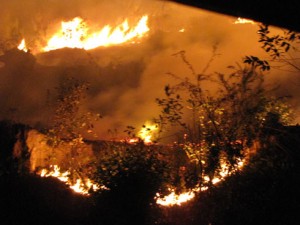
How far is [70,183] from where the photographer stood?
9406mm

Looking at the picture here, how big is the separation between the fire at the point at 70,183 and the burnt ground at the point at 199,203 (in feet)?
0.93

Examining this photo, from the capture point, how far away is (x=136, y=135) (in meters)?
9.48

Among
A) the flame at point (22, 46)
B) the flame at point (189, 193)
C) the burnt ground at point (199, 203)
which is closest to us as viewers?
the burnt ground at point (199, 203)

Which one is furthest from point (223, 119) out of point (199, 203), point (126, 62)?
point (126, 62)

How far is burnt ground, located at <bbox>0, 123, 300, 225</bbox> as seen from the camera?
692cm

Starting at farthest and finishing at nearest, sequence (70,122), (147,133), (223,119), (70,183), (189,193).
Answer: (70,122) < (70,183) < (147,133) < (223,119) < (189,193)

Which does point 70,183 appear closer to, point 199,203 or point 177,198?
point 177,198

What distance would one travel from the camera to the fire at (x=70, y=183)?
853 centimetres

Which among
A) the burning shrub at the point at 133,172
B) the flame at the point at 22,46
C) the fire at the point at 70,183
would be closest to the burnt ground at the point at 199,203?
the burning shrub at the point at 133,172

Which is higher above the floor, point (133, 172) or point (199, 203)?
point (133, 172)

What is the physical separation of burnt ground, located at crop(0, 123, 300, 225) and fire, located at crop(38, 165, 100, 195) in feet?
0.93

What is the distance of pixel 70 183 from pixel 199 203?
361 centimetres

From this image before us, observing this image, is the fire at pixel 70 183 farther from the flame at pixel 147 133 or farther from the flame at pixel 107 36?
the flame at pixel 107 36

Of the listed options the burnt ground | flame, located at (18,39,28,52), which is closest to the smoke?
flame, located at (18,39,28,52)
